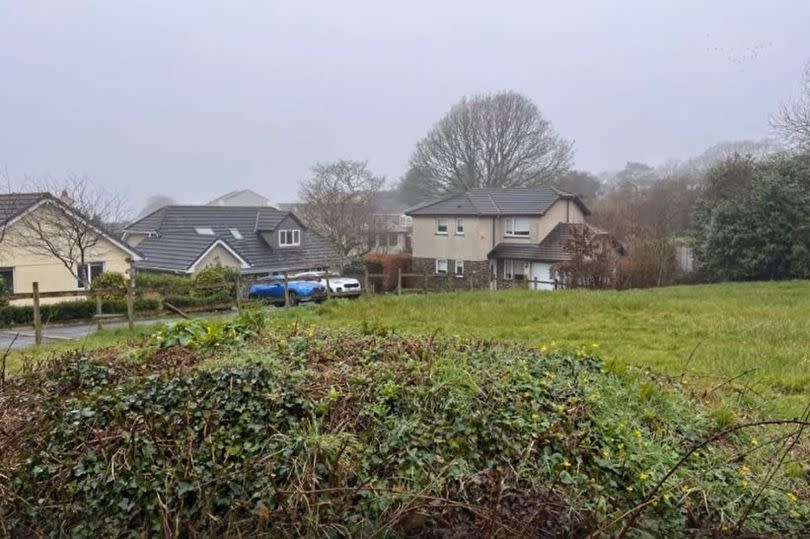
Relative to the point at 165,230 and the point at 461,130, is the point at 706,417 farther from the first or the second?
the point at 461,130

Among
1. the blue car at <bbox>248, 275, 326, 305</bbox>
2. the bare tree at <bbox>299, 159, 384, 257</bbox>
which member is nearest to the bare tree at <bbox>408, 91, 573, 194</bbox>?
the bare tree at <bbox>299, 159, 384, 257</bbox>

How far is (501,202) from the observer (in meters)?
36.3

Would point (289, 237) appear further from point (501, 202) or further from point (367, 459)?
point (367, 459)

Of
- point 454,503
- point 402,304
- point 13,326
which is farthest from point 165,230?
point 454,503

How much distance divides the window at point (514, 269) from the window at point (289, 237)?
12082 millimetres

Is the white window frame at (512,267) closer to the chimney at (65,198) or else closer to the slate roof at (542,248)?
the slate roof at (542,248)

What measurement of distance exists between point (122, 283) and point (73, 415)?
70.1 feet

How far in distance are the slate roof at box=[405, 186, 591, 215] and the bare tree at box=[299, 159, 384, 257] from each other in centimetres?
362

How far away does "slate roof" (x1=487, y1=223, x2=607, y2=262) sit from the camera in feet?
108

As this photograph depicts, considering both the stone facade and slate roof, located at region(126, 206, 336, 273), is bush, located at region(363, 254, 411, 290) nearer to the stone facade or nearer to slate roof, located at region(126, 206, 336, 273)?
the stone facade

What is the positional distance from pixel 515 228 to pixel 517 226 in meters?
0.19

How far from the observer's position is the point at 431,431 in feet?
12.2

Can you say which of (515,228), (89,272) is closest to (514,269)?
(515,228)

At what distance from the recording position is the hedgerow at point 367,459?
3.19 m
